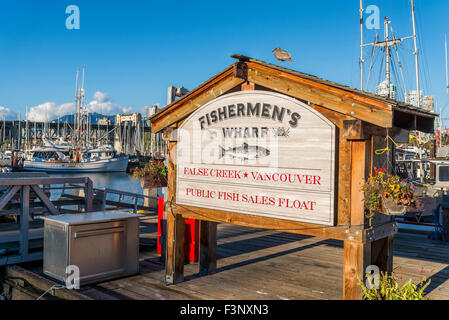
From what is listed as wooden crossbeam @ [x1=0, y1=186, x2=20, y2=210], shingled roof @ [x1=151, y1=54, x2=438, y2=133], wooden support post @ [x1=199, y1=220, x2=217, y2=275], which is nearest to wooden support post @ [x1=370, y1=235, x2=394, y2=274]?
shingled roof @ [x1=151, y1=54, x2=438, y2=133]

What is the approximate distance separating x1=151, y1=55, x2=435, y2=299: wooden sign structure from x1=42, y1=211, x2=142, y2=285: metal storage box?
33.3 inches

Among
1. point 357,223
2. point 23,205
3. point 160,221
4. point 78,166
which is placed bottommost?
point 160,221

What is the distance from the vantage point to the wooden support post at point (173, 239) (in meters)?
6.99

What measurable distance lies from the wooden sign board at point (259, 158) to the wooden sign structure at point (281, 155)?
0.6 inches

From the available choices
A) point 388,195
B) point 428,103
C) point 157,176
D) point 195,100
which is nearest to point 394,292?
point 388,195

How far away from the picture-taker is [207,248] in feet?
25.0

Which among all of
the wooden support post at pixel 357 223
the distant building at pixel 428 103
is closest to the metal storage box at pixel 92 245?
the wooden support post at pixel 357 223

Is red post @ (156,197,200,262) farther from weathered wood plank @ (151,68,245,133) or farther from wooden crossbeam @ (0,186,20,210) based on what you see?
wooden crossbeam @ (0,186,20,210)

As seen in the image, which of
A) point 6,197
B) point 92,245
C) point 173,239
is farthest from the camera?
point 6,197

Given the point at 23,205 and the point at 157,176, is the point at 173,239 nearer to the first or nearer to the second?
the point at 157,176

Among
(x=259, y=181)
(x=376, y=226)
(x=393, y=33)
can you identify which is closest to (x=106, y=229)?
(x=259, y=181)

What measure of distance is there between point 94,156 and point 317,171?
267ft

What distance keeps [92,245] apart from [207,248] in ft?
6.78
